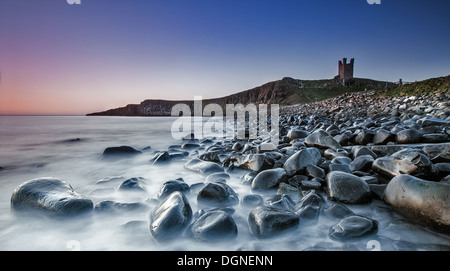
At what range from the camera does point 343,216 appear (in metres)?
1.46

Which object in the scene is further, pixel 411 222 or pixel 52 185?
pixel 52 185

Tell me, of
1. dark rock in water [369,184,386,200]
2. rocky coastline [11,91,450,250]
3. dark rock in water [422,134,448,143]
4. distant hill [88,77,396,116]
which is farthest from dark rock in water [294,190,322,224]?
distant hill [88,77,396,116]

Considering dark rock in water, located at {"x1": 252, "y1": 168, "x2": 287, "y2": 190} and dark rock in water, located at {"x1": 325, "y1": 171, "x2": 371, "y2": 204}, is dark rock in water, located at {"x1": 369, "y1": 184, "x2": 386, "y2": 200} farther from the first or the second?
dark rock in water, located at {"x1": 252, "y1": 168, "x2": 287, "y2": 190}

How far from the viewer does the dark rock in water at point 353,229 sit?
3.96ft

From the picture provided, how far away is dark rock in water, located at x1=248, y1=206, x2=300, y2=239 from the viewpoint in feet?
4.24

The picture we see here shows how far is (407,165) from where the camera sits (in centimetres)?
176

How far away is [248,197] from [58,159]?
4.41 meters

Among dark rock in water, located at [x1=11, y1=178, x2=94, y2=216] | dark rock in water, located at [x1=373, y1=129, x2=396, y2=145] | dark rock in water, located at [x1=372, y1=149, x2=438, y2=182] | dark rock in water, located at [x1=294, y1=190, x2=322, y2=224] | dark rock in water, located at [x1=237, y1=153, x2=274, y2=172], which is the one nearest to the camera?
dark rock in water, located at [x1=294, y1=190, x2=322, y2=224]

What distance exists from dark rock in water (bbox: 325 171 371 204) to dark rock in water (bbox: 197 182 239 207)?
80 cm

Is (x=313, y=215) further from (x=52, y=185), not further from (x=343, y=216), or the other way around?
(x=52, y=185)

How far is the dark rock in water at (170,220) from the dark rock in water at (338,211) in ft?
3.21

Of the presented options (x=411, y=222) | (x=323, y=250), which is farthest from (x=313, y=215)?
(x=411, y=222)

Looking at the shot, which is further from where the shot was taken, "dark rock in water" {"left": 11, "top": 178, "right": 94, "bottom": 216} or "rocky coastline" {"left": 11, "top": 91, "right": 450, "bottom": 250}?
"dark rock in water" {"left": 11, "top": 178, "right": 94, "bottom": 216}

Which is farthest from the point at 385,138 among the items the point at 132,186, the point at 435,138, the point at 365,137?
the point at 132,186
